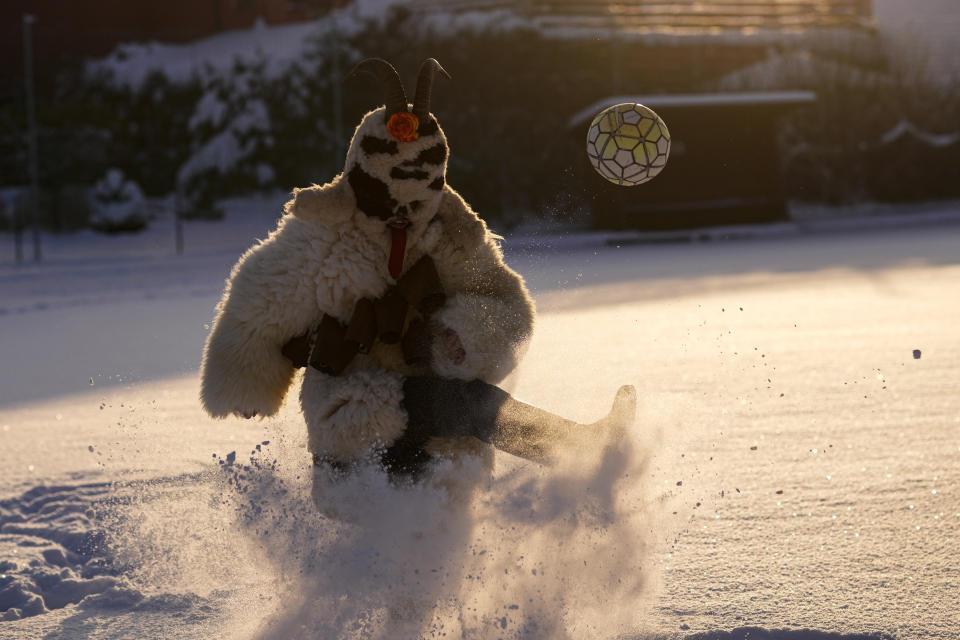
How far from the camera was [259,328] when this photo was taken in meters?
3.08

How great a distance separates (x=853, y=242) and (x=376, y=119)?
15.2m

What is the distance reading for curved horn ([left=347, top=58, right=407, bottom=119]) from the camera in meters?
2.93

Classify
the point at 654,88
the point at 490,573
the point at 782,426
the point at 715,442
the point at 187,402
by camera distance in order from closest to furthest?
the point at 490,573 < the point at 715,442 < the point at 782,426 < the point at 187,402 < the point at 654,88

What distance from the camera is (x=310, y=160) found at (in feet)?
81.9

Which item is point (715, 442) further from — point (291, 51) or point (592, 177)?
point (291, 51)

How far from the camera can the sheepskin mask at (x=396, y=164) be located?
9.71ft

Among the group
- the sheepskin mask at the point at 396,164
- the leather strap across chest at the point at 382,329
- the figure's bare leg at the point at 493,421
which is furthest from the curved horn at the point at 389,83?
the figure's bare leg at the point at 493,421

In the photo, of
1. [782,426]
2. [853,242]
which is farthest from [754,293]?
[853,242]

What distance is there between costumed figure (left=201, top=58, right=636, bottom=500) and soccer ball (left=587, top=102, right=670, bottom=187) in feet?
2.32

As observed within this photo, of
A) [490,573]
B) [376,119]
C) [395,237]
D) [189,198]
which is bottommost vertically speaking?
[189,198]

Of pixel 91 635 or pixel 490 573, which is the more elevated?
pixel 490 573

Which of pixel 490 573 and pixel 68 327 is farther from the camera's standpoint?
pixel 68 327

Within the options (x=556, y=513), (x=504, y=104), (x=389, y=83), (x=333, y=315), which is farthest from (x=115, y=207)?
(x=556, y=513)

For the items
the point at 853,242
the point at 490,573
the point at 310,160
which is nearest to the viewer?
the point at 490,573
